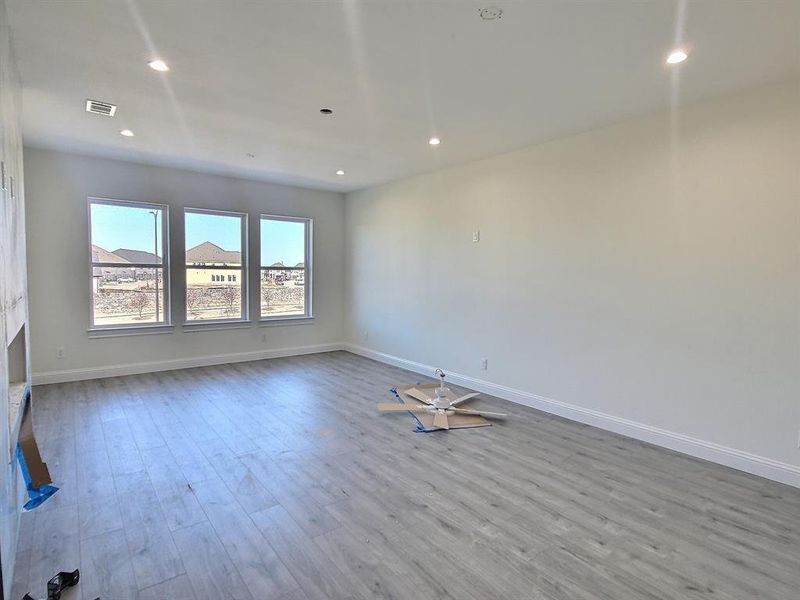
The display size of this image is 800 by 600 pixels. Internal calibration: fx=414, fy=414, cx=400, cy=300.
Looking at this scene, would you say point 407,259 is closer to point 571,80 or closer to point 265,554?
point 571,80

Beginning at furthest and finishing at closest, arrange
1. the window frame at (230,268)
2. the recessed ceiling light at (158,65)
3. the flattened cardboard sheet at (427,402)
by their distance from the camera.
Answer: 1. the window frame at (230,268)
2. the flattened cardboard sheet at (427,402)
3. the recessed ceiling light at (158,65)

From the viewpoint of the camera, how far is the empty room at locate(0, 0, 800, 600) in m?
2.04

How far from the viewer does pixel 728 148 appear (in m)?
2.97

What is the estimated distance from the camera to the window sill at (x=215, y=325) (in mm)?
5812

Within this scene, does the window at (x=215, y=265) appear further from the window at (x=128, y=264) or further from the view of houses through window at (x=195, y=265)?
the window at (x=128, y=264)

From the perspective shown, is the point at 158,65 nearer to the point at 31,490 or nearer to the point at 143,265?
the point at 31,490

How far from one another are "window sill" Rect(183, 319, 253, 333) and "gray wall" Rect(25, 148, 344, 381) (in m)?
0.05

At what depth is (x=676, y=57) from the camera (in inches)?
97.2

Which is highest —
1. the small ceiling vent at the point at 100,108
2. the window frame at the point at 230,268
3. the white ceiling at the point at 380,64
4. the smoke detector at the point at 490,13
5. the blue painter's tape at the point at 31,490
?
the small ceiling vent at the point at 100,108

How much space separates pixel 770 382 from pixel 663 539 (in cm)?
150

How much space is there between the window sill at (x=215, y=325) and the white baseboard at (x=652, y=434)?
324 cm

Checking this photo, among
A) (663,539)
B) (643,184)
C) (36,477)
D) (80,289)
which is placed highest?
(643,184)

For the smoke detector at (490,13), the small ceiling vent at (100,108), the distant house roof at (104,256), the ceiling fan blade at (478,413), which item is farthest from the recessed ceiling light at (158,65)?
the ceiling fan blade at (478,413)

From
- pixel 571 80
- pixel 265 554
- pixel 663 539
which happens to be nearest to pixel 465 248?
pixel 571 80
